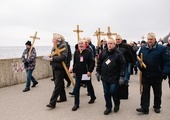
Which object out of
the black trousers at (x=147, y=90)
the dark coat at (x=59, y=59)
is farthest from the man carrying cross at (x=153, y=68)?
the dark coat at (x=59, y=59)

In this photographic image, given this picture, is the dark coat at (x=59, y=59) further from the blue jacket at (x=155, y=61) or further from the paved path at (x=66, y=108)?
the blue jacket at (x=155, y=61)

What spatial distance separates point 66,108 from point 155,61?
2.58 metres

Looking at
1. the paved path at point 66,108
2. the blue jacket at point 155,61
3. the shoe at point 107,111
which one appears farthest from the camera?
the shoe at point 107,111

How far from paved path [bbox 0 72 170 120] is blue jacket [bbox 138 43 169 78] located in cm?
95

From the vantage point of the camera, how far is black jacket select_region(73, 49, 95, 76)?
6613 mm

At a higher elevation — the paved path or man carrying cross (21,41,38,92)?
man carrying cross (21,41,38,92)

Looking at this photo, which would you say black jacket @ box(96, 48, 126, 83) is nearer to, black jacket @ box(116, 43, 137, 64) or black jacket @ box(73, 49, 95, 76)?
black jacket @ box(73, 49, 95, 76)

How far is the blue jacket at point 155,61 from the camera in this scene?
5.68 metres

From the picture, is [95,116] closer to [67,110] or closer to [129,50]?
[67,110]

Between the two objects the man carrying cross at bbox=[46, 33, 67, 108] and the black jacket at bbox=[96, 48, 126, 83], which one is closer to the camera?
the black jacket at bbox=[96, 48, 126, 83]

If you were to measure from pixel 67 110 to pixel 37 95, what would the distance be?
2.31m

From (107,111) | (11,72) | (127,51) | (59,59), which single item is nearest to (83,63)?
(59,59)

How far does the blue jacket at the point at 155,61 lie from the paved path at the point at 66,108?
0.95m

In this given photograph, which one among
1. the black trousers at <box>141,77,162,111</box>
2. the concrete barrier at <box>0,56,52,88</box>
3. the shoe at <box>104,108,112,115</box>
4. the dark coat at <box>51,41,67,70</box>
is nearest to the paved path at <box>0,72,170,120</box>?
the shoe at <box>104,108,112,115</box>
